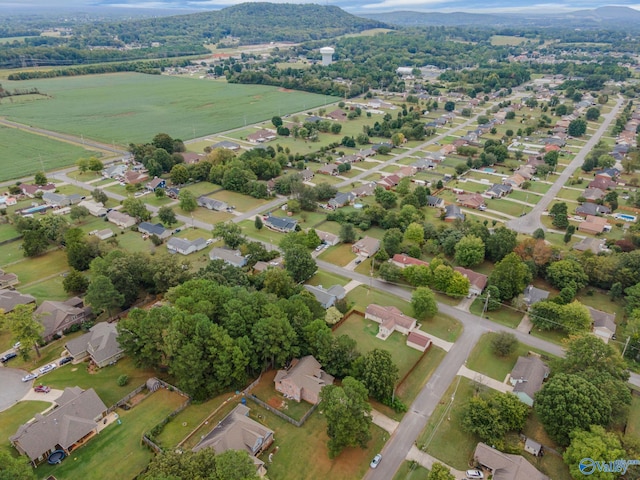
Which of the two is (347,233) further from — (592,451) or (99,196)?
(99,196)

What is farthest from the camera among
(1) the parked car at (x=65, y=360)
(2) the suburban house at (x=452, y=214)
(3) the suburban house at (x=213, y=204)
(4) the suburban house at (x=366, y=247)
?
(3) the suburban house at (x=213, y=204)

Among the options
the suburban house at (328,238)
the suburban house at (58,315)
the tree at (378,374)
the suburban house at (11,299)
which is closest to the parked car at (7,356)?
the suburban house at (58,315)

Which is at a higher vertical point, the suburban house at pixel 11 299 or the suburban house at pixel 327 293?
the suburban house at pixel 11 299

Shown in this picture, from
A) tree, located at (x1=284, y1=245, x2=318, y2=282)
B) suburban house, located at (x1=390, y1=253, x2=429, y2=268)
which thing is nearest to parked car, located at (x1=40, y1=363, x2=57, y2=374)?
tree, located at (x1=284, y1=245, x2=318, y2=282)

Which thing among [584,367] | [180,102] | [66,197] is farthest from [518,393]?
[180,102]

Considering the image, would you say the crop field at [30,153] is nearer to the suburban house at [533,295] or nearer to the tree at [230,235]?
the tree at [230,235]

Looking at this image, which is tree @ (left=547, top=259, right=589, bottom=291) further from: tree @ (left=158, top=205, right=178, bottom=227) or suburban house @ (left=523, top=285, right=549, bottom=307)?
tree @ (left=158, top=205, right=178, bottom=227)

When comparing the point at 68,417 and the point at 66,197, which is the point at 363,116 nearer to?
the point at 66,197
